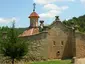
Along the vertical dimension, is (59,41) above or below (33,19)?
below

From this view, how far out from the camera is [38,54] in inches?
1464

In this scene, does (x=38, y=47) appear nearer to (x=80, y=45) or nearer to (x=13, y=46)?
(x=80, y=45)

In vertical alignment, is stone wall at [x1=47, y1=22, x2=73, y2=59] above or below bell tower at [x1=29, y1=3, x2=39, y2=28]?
below

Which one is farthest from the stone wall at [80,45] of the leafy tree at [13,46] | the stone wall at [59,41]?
the leafy tree at [13,46]

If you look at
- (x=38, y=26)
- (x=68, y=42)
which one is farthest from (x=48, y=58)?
(x=38, y=26)

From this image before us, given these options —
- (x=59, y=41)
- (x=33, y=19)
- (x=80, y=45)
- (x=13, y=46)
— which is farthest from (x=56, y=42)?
(x=13, y=46)

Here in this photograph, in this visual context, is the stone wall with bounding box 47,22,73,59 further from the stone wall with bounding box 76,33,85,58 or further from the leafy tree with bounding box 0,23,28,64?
the leafy tree with bounding box 0,23,28,64

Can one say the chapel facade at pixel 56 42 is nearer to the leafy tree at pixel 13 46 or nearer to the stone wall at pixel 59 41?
the stone wall at pixel 59 41

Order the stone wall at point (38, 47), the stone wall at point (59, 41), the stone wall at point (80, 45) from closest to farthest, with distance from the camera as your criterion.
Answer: the stone wall at point (38, 47) → the stone wall at point (80, 45) → the stone wall at point (59, 41)

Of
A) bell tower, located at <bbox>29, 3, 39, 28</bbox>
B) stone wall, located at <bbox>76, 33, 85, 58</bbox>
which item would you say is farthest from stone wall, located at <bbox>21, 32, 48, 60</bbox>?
bell tower, located at <bbox>29, 3, 39, 28</bbox>

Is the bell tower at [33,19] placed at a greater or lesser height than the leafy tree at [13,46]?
greater

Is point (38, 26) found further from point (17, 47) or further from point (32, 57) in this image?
point (17, 47)

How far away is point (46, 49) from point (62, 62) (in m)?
3.56

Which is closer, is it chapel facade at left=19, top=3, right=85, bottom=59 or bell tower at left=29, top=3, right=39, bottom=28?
chapel facade at left=19, top=3, right=85, bottom=59
